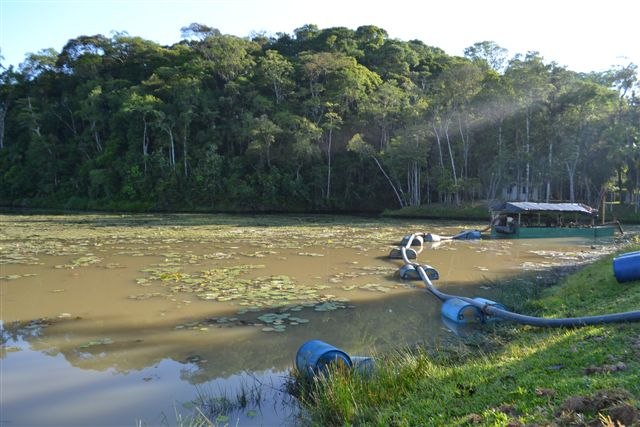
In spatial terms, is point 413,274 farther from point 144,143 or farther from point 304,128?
point 144,143

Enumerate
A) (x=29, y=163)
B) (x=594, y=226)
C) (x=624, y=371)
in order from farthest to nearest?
(x=29, y=163), (x=594, y=226), (x=624, y=371)

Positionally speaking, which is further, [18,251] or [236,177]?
[236,177]

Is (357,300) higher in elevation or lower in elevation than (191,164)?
lower

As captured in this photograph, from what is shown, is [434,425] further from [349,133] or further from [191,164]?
[191,164]

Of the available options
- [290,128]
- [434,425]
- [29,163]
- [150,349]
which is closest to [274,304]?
[150,349]

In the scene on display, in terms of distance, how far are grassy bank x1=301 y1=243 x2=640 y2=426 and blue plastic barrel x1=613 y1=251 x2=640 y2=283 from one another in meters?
1.90

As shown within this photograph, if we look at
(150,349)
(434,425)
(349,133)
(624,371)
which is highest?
(349,133)

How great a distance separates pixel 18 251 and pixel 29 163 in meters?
41.4

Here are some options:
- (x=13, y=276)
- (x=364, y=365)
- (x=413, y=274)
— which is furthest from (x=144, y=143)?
(x=364, y=365)

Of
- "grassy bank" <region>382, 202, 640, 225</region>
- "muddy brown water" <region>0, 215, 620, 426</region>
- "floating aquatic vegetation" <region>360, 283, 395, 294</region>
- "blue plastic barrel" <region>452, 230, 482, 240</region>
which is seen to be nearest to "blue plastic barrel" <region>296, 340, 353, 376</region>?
"muddy brown water" <region>0, 215, 620, 426</region>

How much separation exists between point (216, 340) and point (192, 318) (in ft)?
4.17

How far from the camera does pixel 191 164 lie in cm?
4400

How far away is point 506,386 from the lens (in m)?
4.02

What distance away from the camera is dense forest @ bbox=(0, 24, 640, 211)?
3381cm
